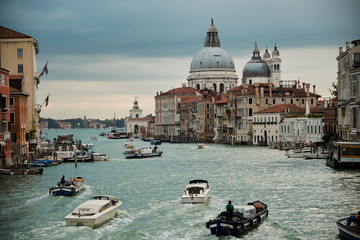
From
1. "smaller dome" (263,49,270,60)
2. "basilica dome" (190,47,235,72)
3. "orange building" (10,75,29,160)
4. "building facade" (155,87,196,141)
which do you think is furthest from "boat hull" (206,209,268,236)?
"basilica dome" (190,47,235,72)

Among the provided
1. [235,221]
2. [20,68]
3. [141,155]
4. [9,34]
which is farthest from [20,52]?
[235,221]

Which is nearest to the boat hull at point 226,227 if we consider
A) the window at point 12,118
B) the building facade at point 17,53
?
the window at point 12,118

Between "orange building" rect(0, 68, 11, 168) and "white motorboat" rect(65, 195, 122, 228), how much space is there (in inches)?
604

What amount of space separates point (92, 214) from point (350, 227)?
8427 millimetres

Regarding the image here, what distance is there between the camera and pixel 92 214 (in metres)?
22.7

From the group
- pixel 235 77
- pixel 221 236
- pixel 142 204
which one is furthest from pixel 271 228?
pixel 235 77

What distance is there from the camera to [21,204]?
27.3m

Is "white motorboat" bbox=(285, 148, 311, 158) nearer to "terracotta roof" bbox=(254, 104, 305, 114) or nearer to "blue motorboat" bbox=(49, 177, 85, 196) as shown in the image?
"terracotta roof" bbox=(254, 104, 305, 114)

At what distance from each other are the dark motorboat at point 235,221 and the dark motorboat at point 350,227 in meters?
2.97

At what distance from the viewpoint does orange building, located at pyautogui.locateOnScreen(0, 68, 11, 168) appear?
126 feet

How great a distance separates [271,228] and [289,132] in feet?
152

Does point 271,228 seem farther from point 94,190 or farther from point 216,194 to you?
point 94,190

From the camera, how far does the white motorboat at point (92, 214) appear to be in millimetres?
22297

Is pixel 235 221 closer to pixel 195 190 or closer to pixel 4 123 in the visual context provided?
pixel 195 190
